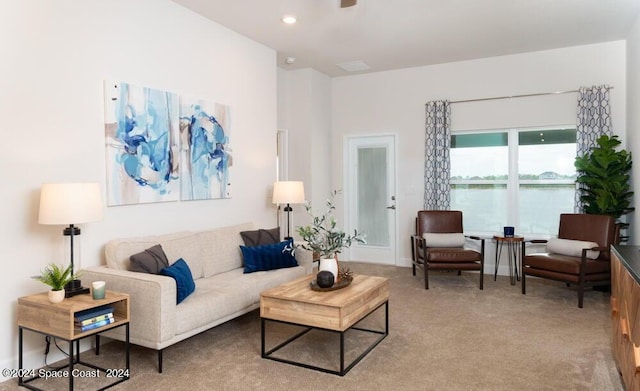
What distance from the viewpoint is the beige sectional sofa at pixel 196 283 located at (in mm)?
2949

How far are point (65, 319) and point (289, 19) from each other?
339 cm

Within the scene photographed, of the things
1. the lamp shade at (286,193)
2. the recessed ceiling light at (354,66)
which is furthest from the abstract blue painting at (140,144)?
the recessed ceiling light at (354,66)

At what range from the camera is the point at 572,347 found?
11.3 feet

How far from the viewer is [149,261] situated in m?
3.31

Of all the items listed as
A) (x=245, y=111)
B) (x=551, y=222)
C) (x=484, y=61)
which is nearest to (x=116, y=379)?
(x=245, y=111)

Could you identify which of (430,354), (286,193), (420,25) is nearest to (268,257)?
(286,193)

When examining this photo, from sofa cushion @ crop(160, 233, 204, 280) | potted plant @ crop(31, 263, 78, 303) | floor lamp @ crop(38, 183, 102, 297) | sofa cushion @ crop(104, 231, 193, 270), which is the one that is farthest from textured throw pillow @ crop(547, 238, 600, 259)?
potted plant @ crop(31, 263, 78, 303)

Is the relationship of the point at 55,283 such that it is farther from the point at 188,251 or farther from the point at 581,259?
the point at 581,259

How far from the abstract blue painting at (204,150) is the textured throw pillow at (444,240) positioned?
8.39 feet

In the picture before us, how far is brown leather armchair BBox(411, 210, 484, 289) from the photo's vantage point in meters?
5.27

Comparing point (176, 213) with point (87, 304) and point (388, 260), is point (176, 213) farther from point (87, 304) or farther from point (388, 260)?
point (388, 260)

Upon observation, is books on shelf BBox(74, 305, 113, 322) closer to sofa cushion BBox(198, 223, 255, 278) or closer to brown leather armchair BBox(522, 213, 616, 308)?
sofa cushion BBox(198, 223, 255, 278)

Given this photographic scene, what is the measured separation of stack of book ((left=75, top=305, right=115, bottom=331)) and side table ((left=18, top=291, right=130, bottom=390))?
0.9 inches

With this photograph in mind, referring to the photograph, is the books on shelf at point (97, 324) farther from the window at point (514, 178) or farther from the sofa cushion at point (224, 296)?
the window at point (514, 178)
